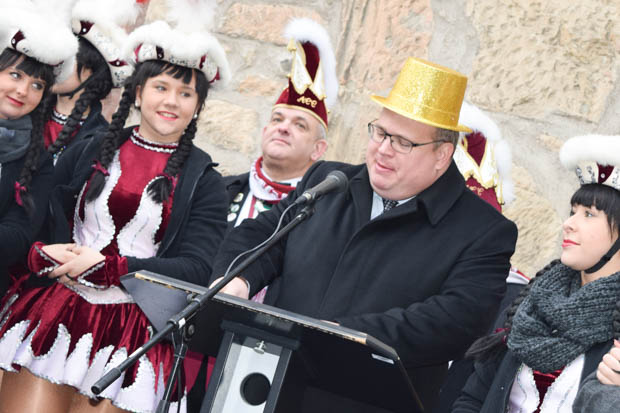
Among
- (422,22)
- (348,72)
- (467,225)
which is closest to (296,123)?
(348,72)

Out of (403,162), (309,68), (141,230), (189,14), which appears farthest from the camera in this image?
(309,68)

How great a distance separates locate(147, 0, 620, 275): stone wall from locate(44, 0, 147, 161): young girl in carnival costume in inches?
34.7

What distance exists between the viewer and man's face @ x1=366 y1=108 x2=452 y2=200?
301cm

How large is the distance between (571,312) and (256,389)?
1032mm

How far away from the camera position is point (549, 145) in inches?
166

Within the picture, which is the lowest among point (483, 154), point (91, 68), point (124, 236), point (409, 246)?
point (124, 236)

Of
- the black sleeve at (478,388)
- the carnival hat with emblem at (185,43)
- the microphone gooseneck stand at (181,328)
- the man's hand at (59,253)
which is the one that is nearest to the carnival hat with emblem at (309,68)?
the carnival hat with emblem at (185,43)

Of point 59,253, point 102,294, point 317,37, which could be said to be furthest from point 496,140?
point 59,253

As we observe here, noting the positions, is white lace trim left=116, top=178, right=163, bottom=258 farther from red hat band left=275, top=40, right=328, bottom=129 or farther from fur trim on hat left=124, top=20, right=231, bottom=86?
red hat band left=275, top=40, right=328, bottom=129

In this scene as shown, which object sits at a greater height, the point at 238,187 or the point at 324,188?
the point at 324,188

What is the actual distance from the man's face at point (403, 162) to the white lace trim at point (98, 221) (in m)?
1.04

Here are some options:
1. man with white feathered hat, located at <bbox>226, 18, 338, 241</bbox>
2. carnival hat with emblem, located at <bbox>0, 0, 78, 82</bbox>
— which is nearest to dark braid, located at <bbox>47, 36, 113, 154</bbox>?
carnival hat with emblem, located at <bbox>0, 0, 78, 82</bbox>

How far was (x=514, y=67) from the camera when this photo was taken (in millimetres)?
4258

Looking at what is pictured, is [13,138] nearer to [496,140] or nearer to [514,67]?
[496,140]
